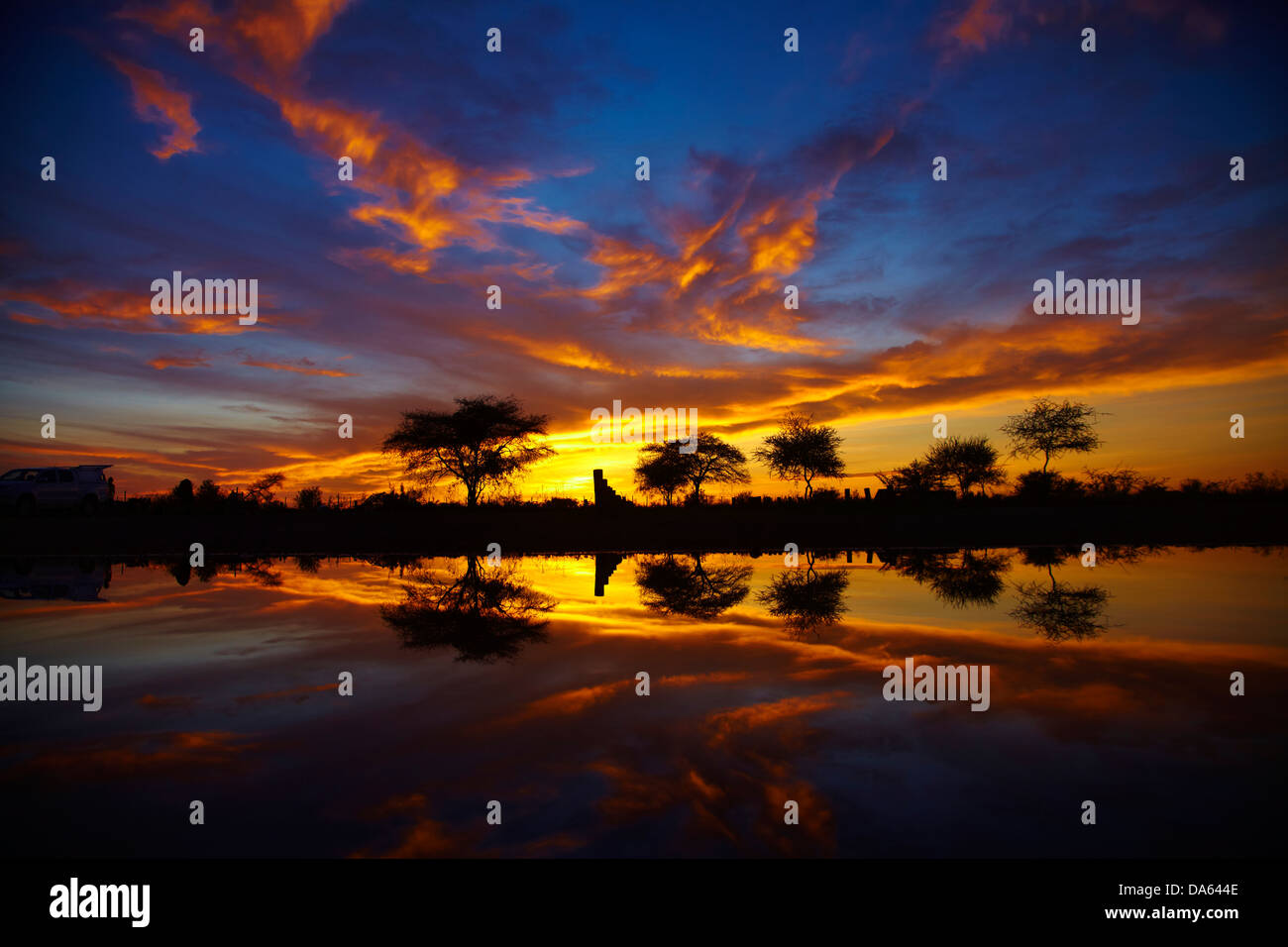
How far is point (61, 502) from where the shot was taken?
31.6 metres

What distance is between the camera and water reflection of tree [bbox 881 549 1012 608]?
1072 cm

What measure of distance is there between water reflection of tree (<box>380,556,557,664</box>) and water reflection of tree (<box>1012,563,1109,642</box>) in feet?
20.3

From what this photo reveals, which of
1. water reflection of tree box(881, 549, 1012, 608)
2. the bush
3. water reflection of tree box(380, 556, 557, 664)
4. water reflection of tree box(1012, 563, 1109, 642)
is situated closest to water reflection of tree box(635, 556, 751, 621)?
water reflection of tree box(380, 556, 557, 664)

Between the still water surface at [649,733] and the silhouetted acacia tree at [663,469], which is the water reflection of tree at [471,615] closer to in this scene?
the still water surface at [649,733]

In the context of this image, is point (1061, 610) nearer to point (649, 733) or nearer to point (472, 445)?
point (649, 733)

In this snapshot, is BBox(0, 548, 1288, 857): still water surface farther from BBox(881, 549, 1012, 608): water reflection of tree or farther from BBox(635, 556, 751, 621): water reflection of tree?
BBox(881, 549, 1012, 608): water reflection of tree

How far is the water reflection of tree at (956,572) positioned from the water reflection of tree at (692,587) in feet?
11.3

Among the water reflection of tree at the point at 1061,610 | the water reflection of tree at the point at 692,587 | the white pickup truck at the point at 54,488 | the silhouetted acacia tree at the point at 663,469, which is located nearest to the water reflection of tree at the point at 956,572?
the water reflection of tree at the point at 1061,610

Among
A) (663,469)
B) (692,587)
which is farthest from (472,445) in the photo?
(692,587)

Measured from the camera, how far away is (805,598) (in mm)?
10680

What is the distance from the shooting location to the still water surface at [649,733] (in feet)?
10.1
